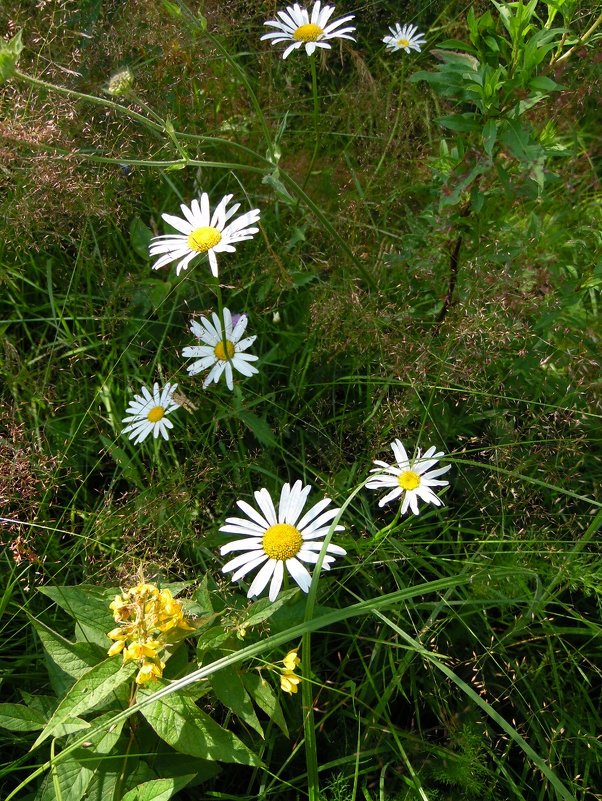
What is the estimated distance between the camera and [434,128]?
2549 millimetres

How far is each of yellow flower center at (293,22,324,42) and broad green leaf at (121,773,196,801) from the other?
1.94 metres

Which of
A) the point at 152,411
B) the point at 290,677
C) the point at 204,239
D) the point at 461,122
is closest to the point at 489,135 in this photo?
the point at 461,122

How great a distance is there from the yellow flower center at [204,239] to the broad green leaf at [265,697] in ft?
3.31

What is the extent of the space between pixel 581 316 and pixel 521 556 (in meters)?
0.79

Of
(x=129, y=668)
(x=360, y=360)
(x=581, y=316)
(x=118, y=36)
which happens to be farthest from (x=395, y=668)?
(x=118, y=36)

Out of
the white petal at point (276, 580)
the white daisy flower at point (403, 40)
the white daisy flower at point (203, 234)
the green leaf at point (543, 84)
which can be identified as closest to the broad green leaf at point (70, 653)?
the white petal at point (276, 580)

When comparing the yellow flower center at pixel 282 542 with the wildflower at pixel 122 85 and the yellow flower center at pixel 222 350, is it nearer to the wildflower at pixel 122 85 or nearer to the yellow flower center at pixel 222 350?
the yellow flower center at pixel 222 350

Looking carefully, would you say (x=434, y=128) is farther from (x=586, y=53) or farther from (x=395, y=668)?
(x=395, y=668)

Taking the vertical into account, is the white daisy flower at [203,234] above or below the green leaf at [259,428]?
above

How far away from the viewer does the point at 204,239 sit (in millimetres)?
1774

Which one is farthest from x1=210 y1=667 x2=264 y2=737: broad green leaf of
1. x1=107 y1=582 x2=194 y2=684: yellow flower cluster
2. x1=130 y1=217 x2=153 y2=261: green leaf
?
x1=130 y1=217 x2=153 y2=261: green leaf

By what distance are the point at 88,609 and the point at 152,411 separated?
628 mm

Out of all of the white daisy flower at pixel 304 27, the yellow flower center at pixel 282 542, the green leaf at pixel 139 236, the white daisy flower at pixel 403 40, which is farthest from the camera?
the white daisy flower at pixel 403 40

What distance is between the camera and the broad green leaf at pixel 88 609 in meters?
1.40
